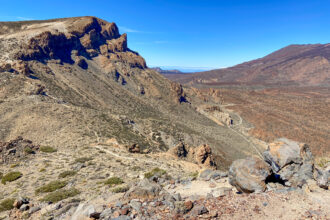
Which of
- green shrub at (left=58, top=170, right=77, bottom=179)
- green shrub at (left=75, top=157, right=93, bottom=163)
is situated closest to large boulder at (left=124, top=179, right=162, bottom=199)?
green shrub at (left=58, top=170, right=77, bottom=179)

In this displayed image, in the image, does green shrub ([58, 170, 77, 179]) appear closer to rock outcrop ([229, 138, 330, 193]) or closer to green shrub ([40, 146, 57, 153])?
green shrub ([40, 146, 57, 153])

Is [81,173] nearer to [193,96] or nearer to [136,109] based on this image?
[136,109]

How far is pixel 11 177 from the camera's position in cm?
1795

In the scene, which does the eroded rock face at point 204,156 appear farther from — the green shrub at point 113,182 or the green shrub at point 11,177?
the green shrub at point 11,177

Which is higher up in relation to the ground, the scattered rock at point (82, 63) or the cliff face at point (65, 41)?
the cliff face at point (65, 41)

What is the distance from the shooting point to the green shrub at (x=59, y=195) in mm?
14031

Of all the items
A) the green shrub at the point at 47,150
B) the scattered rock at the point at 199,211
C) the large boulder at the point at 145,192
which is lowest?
the green shrub at the point at 47,150

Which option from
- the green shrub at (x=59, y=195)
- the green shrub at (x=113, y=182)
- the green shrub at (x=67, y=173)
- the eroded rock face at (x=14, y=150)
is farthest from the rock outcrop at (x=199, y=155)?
the eroded rock face at (x=14, y=150)

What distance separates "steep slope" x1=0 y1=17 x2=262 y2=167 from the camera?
35.4 metres

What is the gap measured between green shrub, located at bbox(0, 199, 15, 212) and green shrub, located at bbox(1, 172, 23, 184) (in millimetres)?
4372

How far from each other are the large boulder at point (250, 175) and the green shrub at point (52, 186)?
14461 millimetres

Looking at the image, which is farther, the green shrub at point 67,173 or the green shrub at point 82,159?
the green shrub at point 82,159

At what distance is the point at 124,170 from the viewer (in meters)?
20.5

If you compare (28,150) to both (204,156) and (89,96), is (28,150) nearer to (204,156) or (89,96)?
(204,156)
